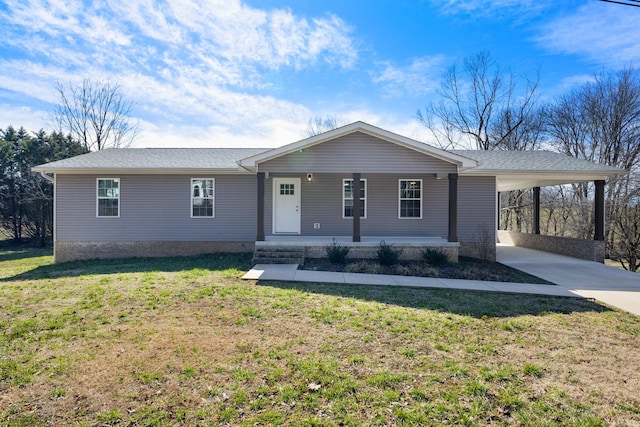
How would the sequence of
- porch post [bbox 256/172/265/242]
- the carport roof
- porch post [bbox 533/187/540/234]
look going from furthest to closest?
porch post [bbox 533/187/540/234] → the carport roof → porch post [bbox 256/172/265/242]

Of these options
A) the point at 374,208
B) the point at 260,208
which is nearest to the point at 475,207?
the point at 374,208

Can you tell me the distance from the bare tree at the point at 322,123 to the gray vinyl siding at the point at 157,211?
1865 cm

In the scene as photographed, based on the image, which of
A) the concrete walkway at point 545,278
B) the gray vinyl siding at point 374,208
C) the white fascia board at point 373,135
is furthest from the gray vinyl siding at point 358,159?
the concrete walkway at point 545,278

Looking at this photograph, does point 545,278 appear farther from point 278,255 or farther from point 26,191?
point 26,191

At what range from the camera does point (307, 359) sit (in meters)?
3.76

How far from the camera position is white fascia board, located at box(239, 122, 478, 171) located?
10.0 m

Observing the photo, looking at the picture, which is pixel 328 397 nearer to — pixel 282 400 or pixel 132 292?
pixel 282 400

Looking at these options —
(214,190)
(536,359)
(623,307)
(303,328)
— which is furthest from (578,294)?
(214,190)

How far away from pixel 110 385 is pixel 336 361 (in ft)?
7.49

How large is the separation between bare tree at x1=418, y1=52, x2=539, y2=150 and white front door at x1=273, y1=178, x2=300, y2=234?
17779 millimetres

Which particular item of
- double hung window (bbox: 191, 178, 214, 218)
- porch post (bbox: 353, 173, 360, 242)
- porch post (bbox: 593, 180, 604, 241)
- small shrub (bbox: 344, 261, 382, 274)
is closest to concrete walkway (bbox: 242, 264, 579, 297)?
small shrub (bbox: 344, 261, 382, 274)

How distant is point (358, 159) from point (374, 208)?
2.48m

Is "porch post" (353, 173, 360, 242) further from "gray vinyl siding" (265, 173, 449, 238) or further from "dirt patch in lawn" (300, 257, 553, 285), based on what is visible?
"gray vinyl siding" (265, 173, 449, 238)

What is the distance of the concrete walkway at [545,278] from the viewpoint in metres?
7.08
